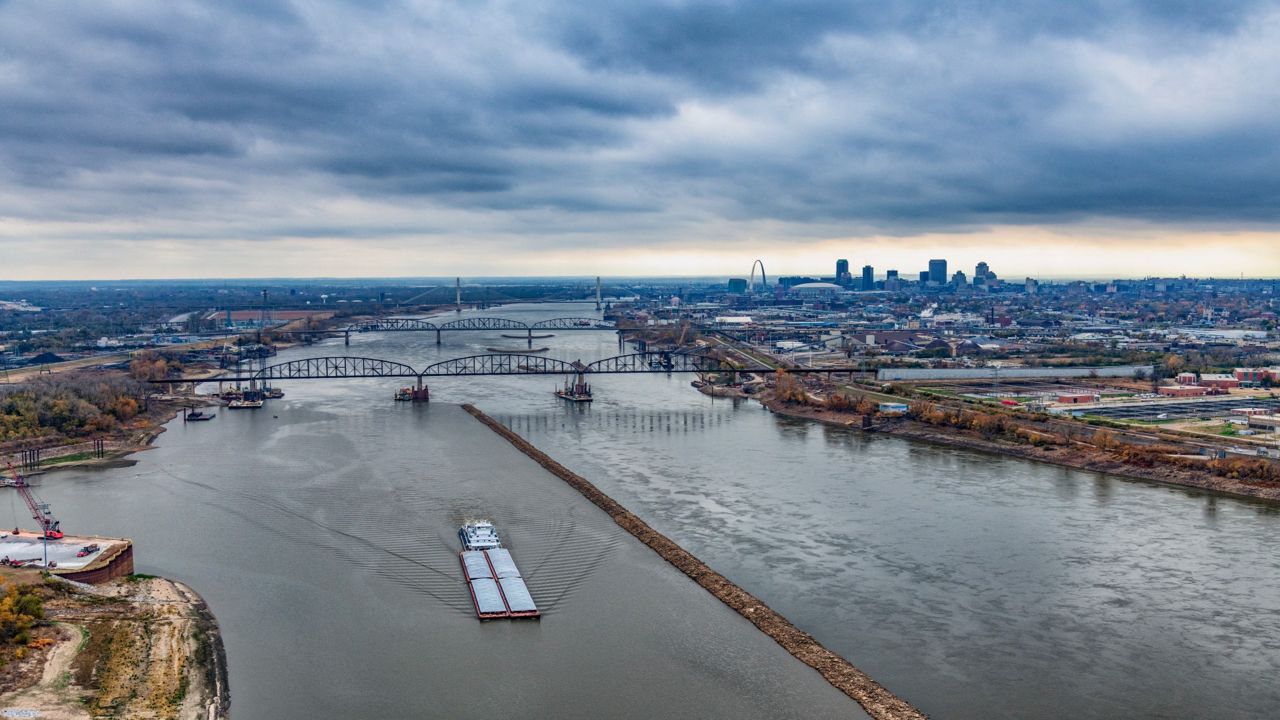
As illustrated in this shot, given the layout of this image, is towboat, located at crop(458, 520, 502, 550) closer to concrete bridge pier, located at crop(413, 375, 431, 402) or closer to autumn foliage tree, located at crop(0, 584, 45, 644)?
autumn foliage tree, located at crop(0, 584, 45, 644)

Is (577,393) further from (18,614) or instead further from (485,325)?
(485,325)

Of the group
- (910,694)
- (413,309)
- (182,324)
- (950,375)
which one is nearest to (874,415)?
(950,375)

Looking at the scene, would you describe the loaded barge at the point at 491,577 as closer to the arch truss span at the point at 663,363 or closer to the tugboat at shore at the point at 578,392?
the tugboat at shore at the point at 578,392

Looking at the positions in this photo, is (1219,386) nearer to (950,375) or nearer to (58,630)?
(950,375)

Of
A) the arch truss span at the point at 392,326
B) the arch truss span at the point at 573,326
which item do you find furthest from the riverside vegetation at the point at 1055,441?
the arch truss span at the point at 392,326

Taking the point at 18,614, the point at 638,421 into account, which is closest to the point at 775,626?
the point at 18,614
